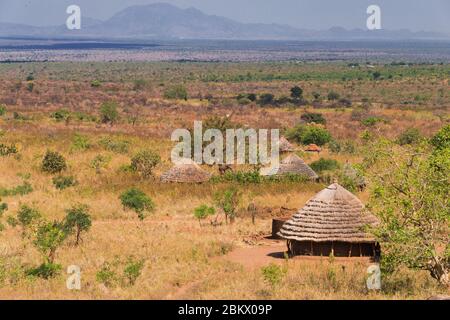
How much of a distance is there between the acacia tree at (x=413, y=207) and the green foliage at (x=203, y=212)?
331 inches

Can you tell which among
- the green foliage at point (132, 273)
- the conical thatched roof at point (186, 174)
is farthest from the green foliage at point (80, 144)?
the green foliage at point (132, 273)

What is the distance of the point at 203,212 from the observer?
23391 mm

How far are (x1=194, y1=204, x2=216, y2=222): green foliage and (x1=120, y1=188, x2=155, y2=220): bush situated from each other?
1.50 meters

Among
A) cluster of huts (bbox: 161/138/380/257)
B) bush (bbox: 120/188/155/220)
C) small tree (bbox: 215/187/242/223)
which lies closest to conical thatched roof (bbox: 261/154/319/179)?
small tree (bbox: 215/187/242/223)

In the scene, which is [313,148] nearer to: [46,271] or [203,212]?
[203,212]

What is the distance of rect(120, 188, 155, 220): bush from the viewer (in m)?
25.0

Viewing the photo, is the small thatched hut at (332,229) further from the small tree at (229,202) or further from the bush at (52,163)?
the bush at (52,163)

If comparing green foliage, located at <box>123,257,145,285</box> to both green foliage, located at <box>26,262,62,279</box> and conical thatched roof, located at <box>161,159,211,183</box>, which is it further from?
conical thatched roof, located at <box>161,159,211,183</box>

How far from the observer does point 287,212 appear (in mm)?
24750

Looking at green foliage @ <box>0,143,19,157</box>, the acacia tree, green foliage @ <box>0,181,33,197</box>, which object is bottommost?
green foliage @ <box>0,181,33,197</box>

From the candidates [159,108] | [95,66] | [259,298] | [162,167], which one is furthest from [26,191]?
[95,66]
